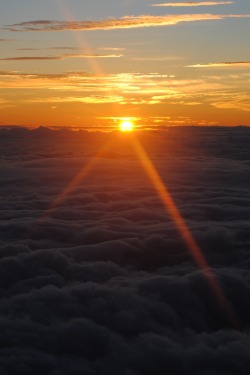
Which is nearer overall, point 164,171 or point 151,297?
point 151,297

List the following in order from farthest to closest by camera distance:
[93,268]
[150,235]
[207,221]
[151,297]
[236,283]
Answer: [207,221]
[150,235]
[93,268]
[236,283]
[151,297]

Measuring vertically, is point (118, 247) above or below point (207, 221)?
below

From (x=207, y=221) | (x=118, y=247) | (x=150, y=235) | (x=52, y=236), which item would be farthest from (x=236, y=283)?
(x=207, y=221)

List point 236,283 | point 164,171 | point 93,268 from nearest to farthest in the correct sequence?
point 236,283 < point 93,268 < point 164,171

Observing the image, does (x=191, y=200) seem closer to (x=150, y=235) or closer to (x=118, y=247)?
(x=150, y=235)

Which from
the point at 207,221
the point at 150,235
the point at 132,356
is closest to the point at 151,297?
the point at 132,356

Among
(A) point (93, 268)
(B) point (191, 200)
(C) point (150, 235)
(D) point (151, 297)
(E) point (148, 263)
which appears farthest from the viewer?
(B) point (191, 200)

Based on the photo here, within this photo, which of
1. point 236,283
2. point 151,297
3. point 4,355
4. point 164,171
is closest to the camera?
point 4,355

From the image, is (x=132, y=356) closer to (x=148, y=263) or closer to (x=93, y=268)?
(x=93, y=268)

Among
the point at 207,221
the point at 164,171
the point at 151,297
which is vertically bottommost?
the point at 151,297
